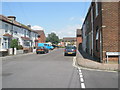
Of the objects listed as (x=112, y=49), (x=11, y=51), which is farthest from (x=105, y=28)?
(x=11, y=51)

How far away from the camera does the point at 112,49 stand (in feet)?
45.3

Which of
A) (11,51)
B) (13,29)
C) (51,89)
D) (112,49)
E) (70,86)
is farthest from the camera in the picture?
(13,29)

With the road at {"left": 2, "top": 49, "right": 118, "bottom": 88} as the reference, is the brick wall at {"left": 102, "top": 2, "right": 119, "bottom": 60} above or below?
above

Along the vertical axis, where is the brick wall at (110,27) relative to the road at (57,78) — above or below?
above

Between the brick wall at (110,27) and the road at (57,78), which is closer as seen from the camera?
the road at (57,78)

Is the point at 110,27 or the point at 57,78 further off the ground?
the point at 110,27

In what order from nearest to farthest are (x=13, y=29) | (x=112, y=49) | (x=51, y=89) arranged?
(x=51, y=89) < (x=112, y=49) < (x=13, y=29)

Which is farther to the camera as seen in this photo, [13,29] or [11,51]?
[13,29]

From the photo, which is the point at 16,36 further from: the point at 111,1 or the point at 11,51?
the point at 111,1

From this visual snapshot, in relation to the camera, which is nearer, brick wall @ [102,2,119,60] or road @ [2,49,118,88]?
road @ [2,49,118,88]

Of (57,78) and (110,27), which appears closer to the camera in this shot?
(57,78)

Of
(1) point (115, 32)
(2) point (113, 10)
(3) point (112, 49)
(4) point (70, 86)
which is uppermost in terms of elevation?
(2) point (113, 10)

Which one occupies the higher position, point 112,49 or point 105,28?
point 105,28

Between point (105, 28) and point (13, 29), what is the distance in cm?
2638
